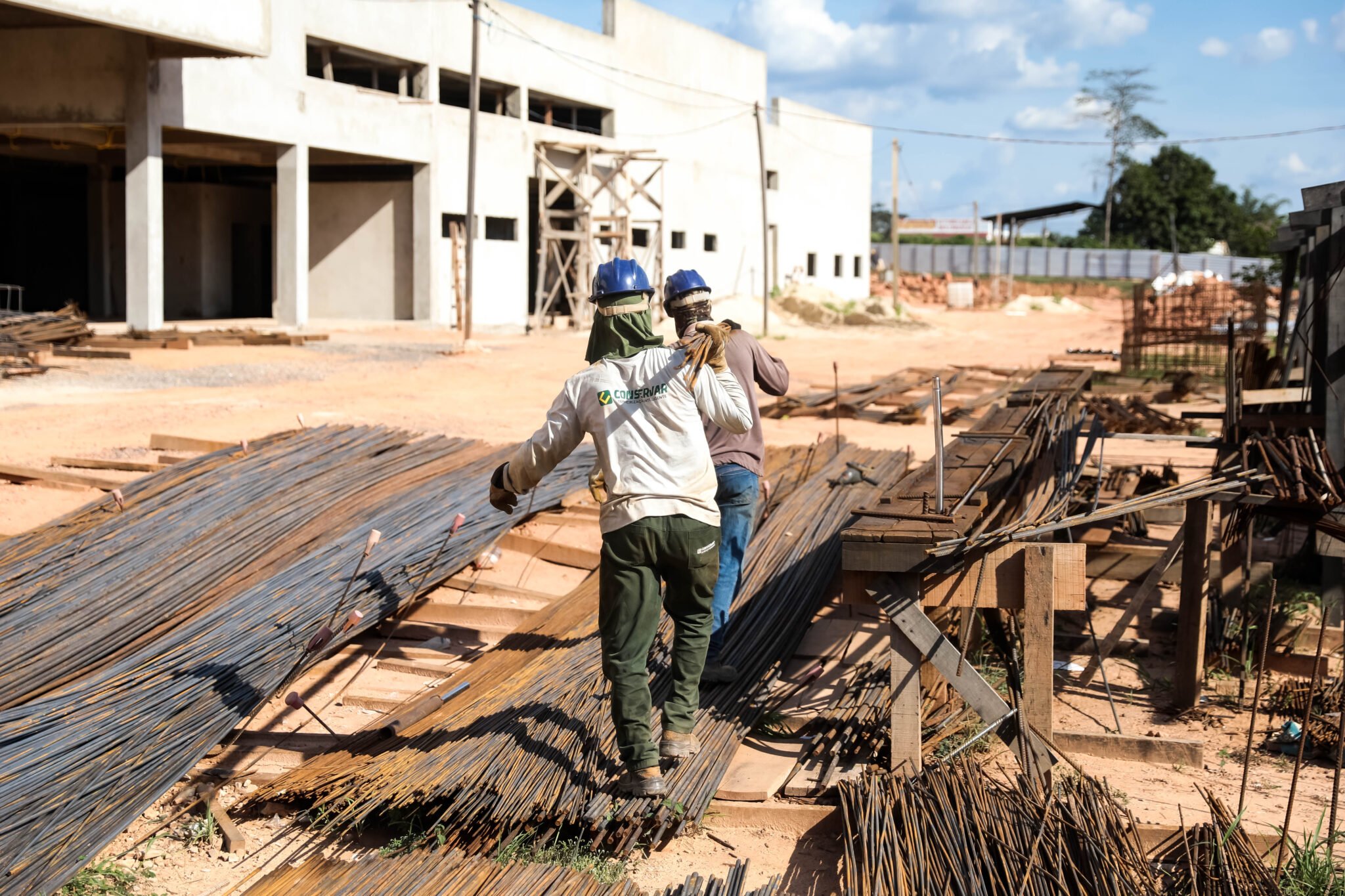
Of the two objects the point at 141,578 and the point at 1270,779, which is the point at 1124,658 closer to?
the point at 1270,779

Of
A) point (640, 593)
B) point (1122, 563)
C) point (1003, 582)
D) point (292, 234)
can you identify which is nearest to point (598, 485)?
point (640, 593)

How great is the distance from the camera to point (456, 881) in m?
3.34

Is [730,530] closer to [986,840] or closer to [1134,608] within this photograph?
[986,840]

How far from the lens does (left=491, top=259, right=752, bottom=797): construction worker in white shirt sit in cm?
→ 375

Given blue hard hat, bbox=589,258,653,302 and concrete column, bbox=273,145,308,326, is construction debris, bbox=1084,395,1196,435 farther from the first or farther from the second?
concrete column, bbox=273,145,308,326

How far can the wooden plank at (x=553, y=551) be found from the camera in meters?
7.02

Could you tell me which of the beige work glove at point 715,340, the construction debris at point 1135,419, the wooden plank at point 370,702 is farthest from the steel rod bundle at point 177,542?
the construction debris at point 1135,419

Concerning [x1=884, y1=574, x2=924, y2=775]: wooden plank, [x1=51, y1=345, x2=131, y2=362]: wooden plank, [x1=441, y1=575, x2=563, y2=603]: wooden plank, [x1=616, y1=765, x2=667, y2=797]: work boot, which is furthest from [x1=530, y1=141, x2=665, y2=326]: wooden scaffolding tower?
[x1=616, y1=765, x2=667, y2=797]: work boot

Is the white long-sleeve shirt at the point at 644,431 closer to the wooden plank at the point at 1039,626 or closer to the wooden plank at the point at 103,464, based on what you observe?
the wooden plank at the point at 1039,626

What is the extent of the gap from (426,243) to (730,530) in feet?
66.5

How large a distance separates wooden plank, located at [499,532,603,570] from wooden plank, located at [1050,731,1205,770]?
9.82ft

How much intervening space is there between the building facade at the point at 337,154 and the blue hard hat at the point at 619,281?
13.9 meters

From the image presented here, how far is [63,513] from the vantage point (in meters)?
7.40

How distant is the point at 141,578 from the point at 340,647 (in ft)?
3.27
